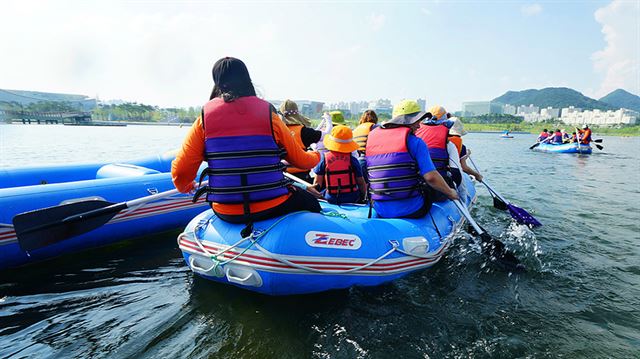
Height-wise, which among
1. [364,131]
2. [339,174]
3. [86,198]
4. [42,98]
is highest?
[42,98]

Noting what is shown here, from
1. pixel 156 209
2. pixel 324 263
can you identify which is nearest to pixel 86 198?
pixel 156 209

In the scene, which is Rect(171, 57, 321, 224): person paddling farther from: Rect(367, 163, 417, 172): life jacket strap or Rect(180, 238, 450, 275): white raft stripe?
Rect(367, 163, 417, 172): life jacket strap

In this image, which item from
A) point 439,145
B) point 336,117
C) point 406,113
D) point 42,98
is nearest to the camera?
point 406,113

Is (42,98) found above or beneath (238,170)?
above

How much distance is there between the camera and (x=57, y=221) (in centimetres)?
344

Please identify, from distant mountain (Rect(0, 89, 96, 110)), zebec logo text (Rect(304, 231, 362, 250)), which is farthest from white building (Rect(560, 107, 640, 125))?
distant mountain (Rect(0, 89, 96, 110))

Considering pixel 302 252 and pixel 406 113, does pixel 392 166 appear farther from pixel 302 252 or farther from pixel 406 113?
pixel 302 252

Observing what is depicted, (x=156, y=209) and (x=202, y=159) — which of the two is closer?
(x=202, y=159)

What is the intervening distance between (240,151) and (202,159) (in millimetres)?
390

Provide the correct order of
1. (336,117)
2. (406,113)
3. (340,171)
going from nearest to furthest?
1. (406,113)
2. (340,171)
3. (336,117)

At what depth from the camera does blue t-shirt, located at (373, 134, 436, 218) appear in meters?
3.69

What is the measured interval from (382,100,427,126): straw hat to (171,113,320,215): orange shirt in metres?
1.26

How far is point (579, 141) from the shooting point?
66.2 ft

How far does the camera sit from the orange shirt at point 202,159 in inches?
108
